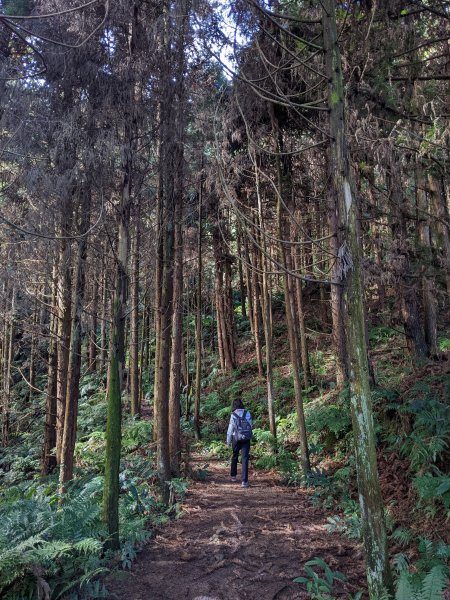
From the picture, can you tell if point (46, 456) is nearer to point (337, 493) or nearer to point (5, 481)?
point (5, 481)

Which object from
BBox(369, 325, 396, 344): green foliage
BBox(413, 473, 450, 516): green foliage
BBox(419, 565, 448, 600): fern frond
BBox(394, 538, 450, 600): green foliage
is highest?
BBox(369, 325, 396, 344): green foliage

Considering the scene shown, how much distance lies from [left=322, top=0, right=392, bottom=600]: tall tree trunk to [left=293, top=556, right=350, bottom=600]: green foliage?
66 cm

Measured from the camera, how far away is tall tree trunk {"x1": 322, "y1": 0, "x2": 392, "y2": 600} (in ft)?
12.2

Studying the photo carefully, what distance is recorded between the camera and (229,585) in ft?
14.8

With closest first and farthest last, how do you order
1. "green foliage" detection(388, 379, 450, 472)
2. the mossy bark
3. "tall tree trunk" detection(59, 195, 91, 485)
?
the mossy bark
"green foliage" detection(388, 379, 450, 472)
"tall tree trunk" detection(59, 195, 91, 485)

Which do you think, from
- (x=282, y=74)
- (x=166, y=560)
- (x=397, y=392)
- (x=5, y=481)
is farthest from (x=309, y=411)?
(x=5, y=481)

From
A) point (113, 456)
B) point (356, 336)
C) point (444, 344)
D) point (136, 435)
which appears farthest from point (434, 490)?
point (136, 435)

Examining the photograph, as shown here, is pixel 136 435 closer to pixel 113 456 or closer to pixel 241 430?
pixel 241 430

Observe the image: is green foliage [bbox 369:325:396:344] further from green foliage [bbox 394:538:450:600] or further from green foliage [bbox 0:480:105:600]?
green foliage [bbox 0:480:105:600]

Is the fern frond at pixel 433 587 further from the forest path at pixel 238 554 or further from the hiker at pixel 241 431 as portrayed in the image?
the hiker at pixel 241 431

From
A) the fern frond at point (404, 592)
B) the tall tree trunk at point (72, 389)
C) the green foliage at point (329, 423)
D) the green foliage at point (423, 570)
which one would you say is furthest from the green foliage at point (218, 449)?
the fern frond at point (404, 592)

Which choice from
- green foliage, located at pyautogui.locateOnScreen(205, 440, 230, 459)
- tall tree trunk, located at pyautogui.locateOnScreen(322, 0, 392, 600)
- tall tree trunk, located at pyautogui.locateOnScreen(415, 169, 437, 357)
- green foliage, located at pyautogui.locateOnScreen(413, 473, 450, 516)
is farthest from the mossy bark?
green foliage, located at pyautogui.locateOnScreen(205, 440, 230, 459)

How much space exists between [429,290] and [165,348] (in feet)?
19.4

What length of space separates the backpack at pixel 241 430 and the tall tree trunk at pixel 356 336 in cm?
500
